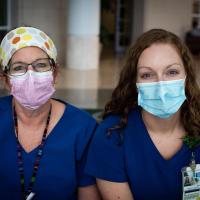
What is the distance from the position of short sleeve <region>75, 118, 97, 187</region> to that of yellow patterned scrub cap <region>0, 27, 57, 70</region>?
0.40 m

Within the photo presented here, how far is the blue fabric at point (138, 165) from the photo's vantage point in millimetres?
2236

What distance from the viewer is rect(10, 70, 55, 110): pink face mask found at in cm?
234

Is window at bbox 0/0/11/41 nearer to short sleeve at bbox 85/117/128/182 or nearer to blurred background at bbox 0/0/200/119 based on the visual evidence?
blurred background at bbox 0/0/200/119

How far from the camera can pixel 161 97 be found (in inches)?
87.3

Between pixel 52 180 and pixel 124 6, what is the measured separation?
15512mm

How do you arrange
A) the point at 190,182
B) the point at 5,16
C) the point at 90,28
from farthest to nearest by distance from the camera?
the point at 5,16 < the point at 90,28 < the point at 190,182

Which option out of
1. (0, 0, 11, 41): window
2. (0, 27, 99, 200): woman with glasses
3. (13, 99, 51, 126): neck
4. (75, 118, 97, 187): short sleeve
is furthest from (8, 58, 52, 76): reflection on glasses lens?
(0, 0, 11, 41): window

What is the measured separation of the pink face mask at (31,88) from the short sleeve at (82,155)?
0.83 feet

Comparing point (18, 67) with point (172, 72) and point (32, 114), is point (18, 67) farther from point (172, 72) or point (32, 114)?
point (172, 72)

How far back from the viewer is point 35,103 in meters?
2.35

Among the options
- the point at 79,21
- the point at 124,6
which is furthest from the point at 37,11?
the point at 124,6

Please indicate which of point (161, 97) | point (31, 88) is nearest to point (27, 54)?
point (31, 88)

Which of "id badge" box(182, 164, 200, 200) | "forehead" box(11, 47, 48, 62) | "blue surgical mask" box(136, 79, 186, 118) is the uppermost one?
"forehead" box(11, 47, 48, 62)

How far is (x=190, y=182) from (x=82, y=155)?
1.72 feet
